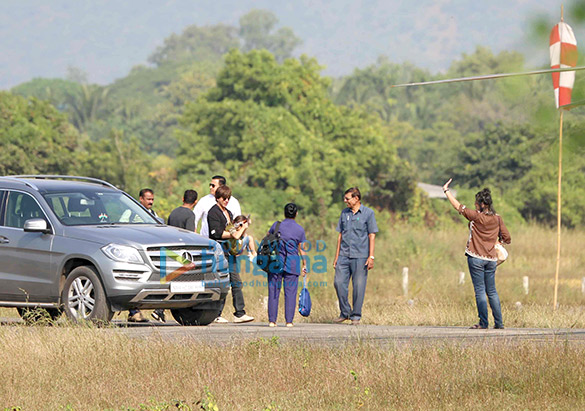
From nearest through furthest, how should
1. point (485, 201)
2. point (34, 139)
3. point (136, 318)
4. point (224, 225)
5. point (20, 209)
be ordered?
point (485, 201), point (20, 209), point (224, 225), point (136, 318), point (34, 139)

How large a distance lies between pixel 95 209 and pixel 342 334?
3644mm

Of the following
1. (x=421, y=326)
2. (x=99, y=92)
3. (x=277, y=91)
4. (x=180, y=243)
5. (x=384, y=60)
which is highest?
(x=384, y=60)

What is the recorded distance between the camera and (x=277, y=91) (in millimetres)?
48062

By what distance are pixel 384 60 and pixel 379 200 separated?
355 feet

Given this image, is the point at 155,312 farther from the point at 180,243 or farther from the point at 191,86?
the point at 191,86

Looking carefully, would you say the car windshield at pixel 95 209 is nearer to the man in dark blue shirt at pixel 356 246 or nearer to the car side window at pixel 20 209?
the car side window at pixel 20 209

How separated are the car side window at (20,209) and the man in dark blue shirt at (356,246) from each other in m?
4.18

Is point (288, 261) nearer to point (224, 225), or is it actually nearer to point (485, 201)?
point (224, 225)

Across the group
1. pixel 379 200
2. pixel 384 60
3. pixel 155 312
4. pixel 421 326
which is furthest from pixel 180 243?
pixel 384 60

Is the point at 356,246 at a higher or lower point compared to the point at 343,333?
higher

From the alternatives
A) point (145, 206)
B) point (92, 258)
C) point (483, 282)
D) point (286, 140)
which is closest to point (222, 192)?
point (145, 206)

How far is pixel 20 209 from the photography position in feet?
42.4

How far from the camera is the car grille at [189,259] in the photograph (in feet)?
39.7

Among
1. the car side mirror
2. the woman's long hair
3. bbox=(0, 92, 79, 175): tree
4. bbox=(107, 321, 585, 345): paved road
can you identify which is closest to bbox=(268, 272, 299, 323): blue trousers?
bbox=(107, 321, 585, 345): paved road
